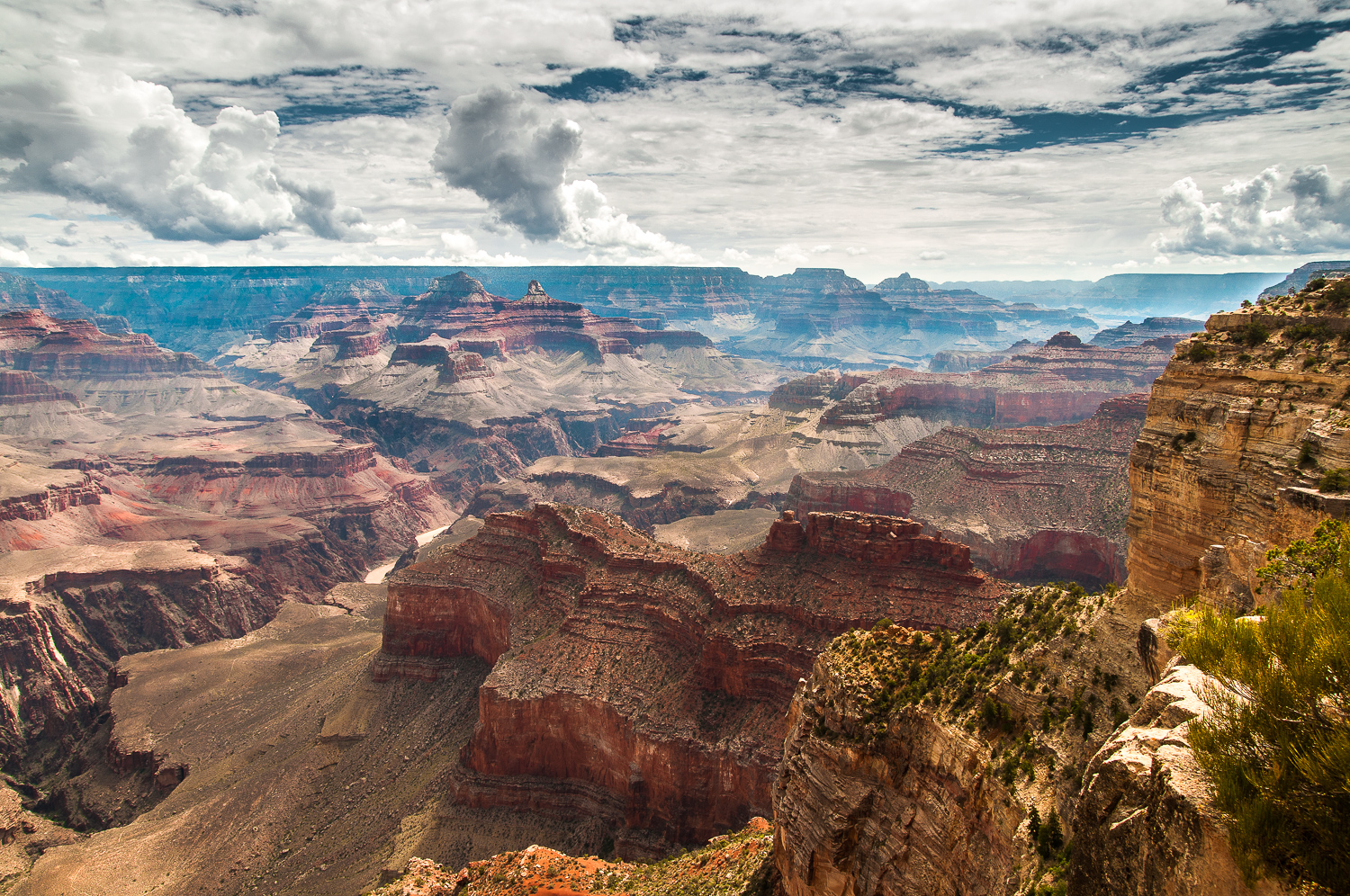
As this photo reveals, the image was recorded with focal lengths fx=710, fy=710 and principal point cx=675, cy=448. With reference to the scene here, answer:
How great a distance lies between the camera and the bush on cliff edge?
754cm

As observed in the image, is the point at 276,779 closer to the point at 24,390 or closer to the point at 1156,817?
the point at 1156,817

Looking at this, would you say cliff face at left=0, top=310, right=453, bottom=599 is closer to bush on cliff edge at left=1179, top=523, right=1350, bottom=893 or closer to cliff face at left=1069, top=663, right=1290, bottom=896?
cliff face at left=1069, top=663, right=1290, bottom=896

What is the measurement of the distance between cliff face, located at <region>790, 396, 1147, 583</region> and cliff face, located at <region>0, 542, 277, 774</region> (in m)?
83.1

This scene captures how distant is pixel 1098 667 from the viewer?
1817cm

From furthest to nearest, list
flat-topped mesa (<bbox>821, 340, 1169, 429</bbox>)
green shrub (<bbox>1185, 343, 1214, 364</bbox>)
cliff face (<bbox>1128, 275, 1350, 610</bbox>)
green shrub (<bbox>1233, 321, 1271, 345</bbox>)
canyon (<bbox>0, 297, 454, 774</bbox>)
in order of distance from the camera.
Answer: flat-topped mesa (<bbox>821, 340, 1169, 429</bbox>), canyon (<bbox>0, 297, 454, 774</bbox>), green shrub (<bbox>1185, 343, 1214, 364</bbox>), green shrub (<bbox>1233, 321, 1271, 345</bbox>), cliff face (<bbox>1128, 275, 1350, 610</bbox>)

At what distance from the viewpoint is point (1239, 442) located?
62.7 ft

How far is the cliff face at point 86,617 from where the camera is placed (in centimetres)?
7581

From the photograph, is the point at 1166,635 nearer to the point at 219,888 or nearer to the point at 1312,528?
the point at 1312,528

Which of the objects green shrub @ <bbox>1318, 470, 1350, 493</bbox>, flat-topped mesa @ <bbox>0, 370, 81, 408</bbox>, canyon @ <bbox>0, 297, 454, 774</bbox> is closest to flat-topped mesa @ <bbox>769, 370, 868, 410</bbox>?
canyon @ <bbox>0, 297, 454, 774</bbox>

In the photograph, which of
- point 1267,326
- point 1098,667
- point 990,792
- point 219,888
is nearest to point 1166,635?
point 1098,667

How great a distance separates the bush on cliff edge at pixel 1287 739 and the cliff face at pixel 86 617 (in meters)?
96.6

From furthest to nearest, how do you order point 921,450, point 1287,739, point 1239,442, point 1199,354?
point 921,450 → point 1199,354 → point 1239,442 → point 1287,739

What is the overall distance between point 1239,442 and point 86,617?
11209 cm

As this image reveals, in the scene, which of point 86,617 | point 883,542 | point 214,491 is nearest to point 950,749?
point 883,542
